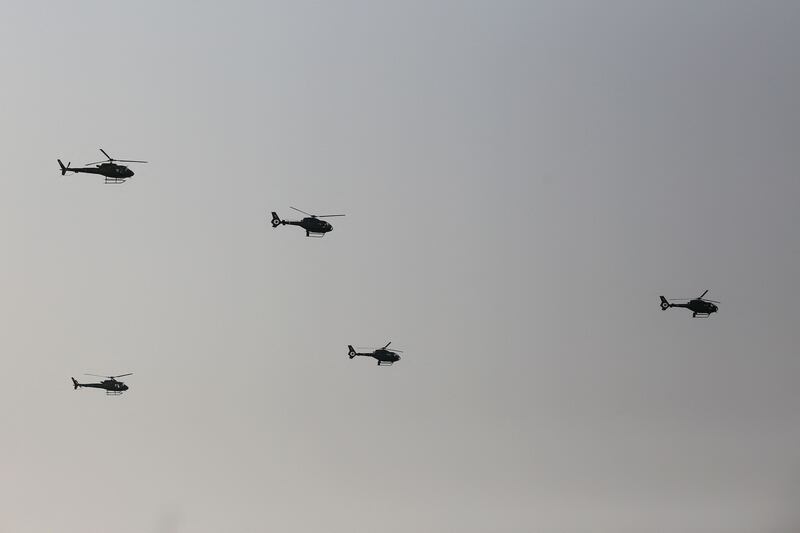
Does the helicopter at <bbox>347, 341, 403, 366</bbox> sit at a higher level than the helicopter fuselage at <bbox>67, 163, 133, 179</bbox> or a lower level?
lower

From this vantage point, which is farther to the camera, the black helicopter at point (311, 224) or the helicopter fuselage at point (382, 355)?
the helicopter fuselage at point (382, 355)

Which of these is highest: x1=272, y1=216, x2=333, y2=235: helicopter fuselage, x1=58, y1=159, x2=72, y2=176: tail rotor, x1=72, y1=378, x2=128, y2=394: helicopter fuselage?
x1=58, y1=159, x2=72, y2=176: tail rotor

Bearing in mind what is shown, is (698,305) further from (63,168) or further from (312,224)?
(63,168)

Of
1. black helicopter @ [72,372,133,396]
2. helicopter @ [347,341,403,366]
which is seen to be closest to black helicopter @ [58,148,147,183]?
black helicopter @ [72,372,133,396]

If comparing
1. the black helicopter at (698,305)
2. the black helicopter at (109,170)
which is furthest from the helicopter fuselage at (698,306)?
the black helicopter at (109,170)

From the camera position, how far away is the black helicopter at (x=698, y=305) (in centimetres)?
1122

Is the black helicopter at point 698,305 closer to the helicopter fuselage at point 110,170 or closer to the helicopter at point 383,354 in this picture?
the helicopter at point 383,354

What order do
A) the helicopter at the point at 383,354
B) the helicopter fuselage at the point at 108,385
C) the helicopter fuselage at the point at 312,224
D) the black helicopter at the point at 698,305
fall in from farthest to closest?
the black helicopter at the point at 698,305 < the helicopter at the point at 383,354 < the helicopter fuselage at the point at 108,385 < the helicopter fuselage at the point at 312,224

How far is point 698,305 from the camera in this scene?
11219 millimetres

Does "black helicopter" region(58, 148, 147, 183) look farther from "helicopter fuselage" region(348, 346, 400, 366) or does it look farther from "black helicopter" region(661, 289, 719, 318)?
"black helicopter" region(661, 289, 719, 318)

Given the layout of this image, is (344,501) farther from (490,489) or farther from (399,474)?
(490,489)

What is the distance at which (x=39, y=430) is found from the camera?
11.0 metres

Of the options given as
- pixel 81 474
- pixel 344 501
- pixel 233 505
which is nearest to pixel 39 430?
pixel 81 474

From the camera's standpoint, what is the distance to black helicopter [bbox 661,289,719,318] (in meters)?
11.2
